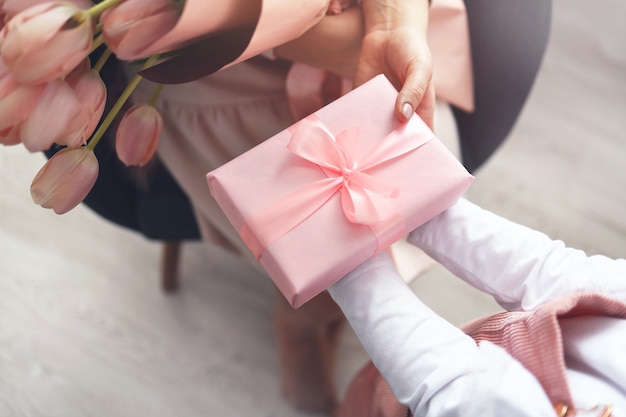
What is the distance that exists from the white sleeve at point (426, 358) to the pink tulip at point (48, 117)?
0.27m

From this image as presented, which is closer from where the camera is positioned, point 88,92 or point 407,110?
point 88,92

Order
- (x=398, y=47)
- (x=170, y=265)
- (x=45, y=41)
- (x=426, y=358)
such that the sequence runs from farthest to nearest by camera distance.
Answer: (x=170, y=265) → (x=398, y=47) → (x=426, y=358) → (x=45, y=41)

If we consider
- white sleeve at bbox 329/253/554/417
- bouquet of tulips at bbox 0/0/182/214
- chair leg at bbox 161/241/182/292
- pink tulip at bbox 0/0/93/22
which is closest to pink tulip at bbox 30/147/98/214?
bouquet of tulips at bbox 0/0/182/214

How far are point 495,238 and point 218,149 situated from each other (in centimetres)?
39

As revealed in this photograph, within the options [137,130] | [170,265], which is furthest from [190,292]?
[137,130]

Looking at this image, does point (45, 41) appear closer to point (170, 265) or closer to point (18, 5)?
point (18, 5)

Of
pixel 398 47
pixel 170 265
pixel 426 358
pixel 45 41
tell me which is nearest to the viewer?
pixel 45 41

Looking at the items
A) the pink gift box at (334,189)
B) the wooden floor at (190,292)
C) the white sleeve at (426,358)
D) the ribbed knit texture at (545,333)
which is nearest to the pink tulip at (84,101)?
the pink gift box at (334,189)

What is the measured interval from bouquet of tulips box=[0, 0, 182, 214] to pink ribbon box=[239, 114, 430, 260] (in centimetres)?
15

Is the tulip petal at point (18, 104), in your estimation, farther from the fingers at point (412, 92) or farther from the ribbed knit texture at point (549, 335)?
the ribbed knit texture at point (549, 335)

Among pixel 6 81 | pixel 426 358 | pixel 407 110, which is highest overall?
pixel 6 81

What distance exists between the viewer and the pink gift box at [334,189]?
517 mm

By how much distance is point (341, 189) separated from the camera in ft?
1.76

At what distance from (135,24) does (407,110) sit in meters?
0.26
